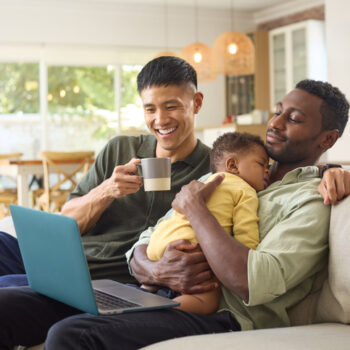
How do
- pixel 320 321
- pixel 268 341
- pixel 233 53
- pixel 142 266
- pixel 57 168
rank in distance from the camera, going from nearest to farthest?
pixel 268 341
pixel 320 321
pixel 142 266
pixel 57 168
pixel 233 53

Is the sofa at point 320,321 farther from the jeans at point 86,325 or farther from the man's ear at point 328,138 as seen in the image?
the man's ear at point 328,138

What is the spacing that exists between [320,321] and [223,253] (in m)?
0.34

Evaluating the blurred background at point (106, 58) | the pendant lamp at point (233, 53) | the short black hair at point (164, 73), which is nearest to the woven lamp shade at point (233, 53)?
the pendant lamp at point (233, 53)

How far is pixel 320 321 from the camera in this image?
1565 millimetres

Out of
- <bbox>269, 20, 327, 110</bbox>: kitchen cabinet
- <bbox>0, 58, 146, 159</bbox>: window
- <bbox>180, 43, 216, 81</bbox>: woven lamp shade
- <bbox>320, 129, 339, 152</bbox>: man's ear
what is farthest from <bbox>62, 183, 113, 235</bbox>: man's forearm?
Answer: <bbox>269, 20, 327, 110</bbox>: kitchen cabinet

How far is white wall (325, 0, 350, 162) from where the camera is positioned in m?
5.77

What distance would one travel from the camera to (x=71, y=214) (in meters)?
2.10

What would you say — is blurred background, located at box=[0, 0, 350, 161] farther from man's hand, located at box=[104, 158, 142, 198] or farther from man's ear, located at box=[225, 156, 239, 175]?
man's ear, located at box=[225, 156, 239, 175]

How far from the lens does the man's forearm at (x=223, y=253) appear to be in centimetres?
143

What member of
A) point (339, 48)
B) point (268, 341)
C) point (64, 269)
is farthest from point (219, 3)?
point (268, 341)

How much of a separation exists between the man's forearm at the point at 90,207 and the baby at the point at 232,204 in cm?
38

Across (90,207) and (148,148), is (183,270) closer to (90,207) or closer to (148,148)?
(90,207)

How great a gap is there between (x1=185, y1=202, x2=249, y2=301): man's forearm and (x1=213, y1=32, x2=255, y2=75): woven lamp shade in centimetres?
481

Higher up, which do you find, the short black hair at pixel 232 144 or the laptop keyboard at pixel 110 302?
the short black hair at pixel 232 144
